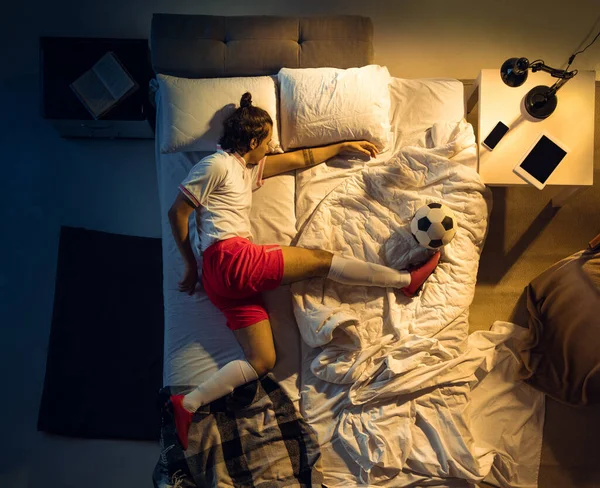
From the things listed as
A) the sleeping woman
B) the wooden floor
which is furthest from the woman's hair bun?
the wooden floor

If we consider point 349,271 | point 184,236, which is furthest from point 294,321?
point 184,236

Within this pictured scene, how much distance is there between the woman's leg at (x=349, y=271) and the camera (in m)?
1.93

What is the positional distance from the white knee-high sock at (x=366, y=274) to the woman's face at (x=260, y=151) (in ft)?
1.82

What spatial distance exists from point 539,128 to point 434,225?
69cm

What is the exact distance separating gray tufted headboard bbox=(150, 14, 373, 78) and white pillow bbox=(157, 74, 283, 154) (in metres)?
0.09

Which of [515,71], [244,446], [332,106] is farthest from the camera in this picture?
[332,106]

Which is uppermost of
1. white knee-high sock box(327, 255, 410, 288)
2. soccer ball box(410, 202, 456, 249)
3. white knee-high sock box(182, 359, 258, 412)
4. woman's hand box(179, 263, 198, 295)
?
soccer ball box(410, 202, 456, 249)

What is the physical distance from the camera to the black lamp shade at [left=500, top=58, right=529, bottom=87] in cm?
175

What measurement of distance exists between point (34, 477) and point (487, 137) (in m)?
2.64

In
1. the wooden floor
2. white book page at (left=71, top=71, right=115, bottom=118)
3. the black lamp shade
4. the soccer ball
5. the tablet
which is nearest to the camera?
the black lamp shade

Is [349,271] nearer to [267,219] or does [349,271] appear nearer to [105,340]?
[267,219]

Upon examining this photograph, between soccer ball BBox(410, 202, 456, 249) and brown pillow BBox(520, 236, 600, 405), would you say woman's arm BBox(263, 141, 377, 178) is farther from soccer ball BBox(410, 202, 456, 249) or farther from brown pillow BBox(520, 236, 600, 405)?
brown pillow BBox(520, 236, 600, 405)

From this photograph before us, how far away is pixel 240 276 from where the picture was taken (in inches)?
74.7

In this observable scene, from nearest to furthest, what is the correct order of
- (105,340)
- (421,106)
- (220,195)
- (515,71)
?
1. (515,71)
2. (220,195)
3. (421,106)
4. (105,340)
